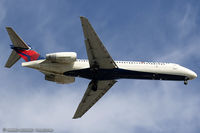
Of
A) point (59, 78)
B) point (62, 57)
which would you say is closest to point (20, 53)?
point (59, 78)

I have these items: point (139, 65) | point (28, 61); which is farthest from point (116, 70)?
point (28, 61)

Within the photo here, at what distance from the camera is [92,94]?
42.8 meters

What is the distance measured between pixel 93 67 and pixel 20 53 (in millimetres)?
7956

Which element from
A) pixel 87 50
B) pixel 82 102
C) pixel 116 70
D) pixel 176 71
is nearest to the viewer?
pixel 87 50

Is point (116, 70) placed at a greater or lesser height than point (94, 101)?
greater

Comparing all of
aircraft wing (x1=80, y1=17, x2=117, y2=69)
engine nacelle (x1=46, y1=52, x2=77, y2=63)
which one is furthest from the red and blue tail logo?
aircraft wing (x1=80, y1=17, x2=117, y2=69)

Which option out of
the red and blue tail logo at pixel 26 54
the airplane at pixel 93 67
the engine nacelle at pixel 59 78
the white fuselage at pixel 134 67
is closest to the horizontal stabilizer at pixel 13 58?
the airplane at pixel 93 67

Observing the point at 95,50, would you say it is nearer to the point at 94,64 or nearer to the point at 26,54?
the point at 94,64

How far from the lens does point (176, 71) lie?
40.8 metres

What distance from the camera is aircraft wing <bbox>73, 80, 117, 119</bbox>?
133ft

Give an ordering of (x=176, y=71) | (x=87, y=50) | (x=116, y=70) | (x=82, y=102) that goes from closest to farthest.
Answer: (x=87, y=50), (x=116, y=70), (x=176, y=71), (x=82, y=102)

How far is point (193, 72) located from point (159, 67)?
184 inches

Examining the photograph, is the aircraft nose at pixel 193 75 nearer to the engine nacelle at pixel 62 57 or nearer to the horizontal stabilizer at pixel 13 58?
the engine nacelle at pixel 62 57

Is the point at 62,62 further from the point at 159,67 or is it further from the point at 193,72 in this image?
the point at 193,72
